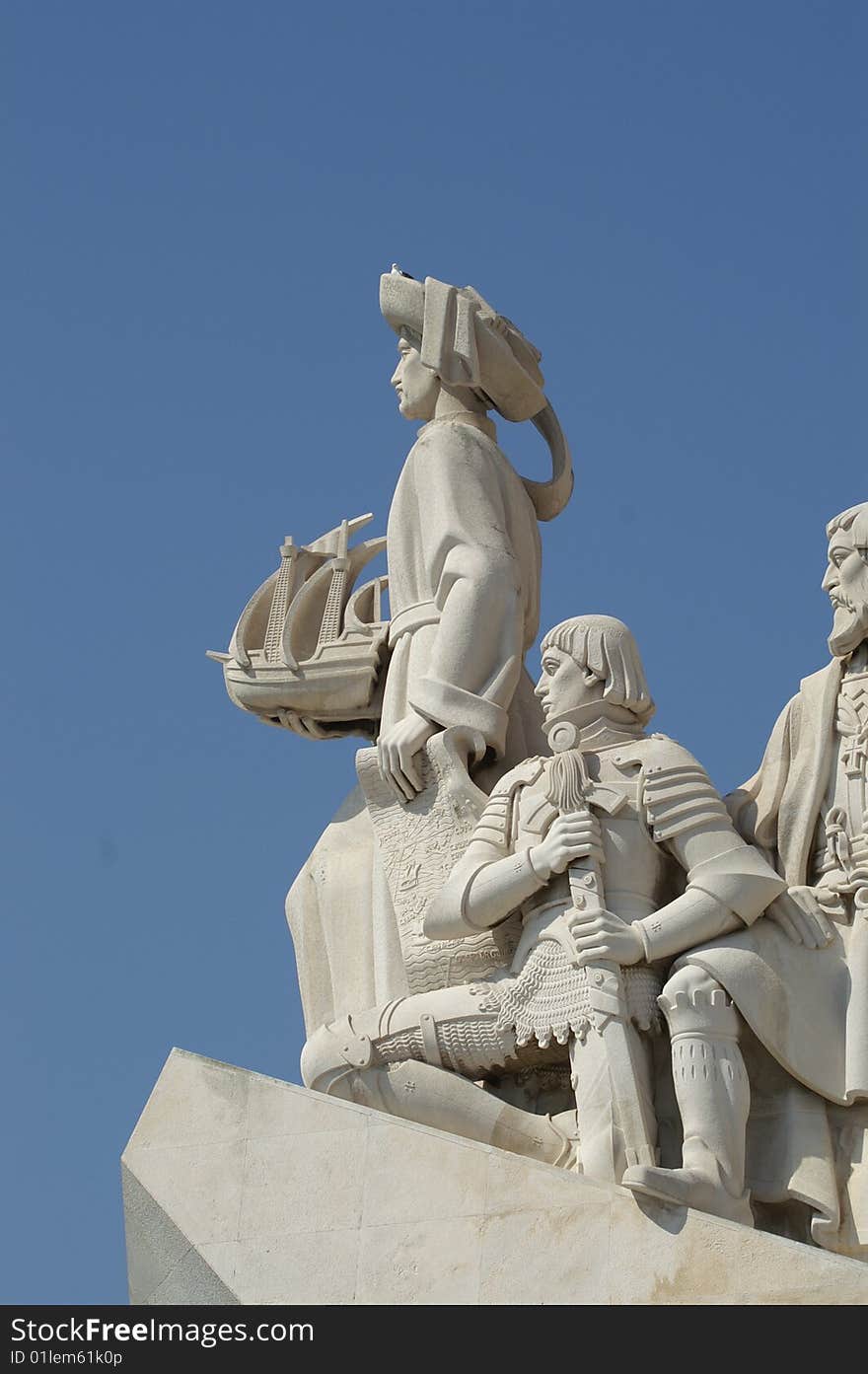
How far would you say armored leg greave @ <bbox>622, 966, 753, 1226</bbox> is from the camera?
9.29 m

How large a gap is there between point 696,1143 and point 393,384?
4122 millimetres

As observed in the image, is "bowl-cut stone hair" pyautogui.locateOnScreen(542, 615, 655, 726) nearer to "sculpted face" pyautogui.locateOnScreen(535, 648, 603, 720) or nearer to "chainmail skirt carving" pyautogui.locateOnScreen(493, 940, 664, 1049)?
"sculpted face" pyautogui.locateOnScreen(535, 648, 603, 720)

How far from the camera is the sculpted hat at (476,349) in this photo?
11922 mm

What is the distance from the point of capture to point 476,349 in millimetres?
11953

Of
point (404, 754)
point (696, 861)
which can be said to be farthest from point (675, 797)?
point (404, 754)

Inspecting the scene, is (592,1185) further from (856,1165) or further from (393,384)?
(393,384)

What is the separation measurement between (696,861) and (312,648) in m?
2.58

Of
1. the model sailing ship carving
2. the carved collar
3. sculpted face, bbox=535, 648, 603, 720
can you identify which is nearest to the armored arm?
sculpted face, bbox=535, 648, 603, 720

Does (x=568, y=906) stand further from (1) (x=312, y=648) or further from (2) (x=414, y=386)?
(2) (x=414, y=386)

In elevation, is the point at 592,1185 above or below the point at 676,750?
below

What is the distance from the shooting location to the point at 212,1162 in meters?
10.2
